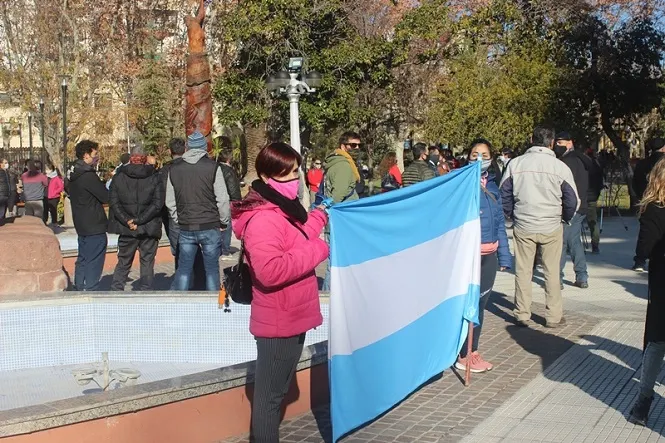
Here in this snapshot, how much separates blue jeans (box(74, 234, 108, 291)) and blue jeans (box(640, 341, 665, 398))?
6837 mm

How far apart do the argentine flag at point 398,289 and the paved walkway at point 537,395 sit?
220 millimetres

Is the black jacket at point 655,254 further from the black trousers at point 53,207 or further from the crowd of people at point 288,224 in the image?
the black trousers at point 53,207

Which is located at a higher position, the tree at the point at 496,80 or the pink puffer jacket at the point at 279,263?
the tree at the point at 496,80

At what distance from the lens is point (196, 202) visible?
959cm

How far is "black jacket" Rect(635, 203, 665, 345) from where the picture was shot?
18.7ft

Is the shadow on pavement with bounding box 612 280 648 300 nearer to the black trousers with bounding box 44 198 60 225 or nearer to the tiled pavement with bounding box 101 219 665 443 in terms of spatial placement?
the tiled pavement with bounding box 101 219 665 443

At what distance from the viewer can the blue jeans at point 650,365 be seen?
19.0ft

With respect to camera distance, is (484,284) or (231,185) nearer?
(484,284)

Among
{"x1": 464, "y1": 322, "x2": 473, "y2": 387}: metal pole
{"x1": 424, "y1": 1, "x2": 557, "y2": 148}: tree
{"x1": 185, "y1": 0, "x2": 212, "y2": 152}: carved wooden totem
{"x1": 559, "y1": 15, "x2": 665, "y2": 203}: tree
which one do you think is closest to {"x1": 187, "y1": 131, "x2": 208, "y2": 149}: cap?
{"x1": 464, "y1": 322, "x2": 473, "y2": 387}: metal pole

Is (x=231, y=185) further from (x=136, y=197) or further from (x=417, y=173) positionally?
(x=417, y=173)

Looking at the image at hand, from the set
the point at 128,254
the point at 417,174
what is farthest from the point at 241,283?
the point at 417,174

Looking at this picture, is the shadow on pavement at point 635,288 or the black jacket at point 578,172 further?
the black jacket at point 578,172

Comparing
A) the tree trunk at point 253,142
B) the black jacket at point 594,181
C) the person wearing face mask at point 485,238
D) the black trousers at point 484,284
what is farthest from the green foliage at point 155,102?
the black trousers at point 484,284

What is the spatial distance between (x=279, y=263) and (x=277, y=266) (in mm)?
18
